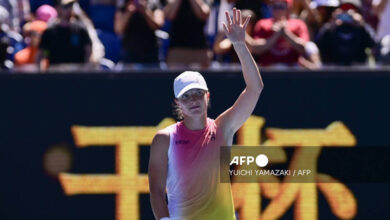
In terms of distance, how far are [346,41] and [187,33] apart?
73.1 inches

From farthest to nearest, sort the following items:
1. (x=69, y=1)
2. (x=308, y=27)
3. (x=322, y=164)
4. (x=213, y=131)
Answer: (x=308, y=27) < (x=69, y=1) < (x=322, y=164) < (x=213, y=131)

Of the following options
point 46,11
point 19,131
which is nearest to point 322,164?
point 19,131

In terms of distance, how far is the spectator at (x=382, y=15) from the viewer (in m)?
10.7

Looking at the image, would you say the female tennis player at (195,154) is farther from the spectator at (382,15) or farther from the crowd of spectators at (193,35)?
the spectator at (382,15)

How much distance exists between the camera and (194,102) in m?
5.68

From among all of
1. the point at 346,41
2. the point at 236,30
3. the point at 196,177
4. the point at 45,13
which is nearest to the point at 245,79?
the point at 236,30

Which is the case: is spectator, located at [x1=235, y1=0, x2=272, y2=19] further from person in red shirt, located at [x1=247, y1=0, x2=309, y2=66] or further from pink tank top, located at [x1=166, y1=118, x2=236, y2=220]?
pink tank top, located at [x1=166, y1=118, x2=236, y2=220]

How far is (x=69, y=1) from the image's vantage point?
32.6 ft

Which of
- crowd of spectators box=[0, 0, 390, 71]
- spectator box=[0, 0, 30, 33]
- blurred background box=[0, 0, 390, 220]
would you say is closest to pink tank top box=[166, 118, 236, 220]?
blurred background box=[0, 0, 390, 220]

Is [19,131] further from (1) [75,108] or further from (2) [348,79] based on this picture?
(2) [348,79]

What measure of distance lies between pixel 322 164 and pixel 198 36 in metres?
2.32

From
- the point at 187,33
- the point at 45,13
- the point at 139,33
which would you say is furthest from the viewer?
the point at 45,13

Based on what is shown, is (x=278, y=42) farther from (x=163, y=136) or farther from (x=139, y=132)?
(x=163, y=136)

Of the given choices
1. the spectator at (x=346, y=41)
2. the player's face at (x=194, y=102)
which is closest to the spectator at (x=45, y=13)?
the spectator at (x=346, y=41)
